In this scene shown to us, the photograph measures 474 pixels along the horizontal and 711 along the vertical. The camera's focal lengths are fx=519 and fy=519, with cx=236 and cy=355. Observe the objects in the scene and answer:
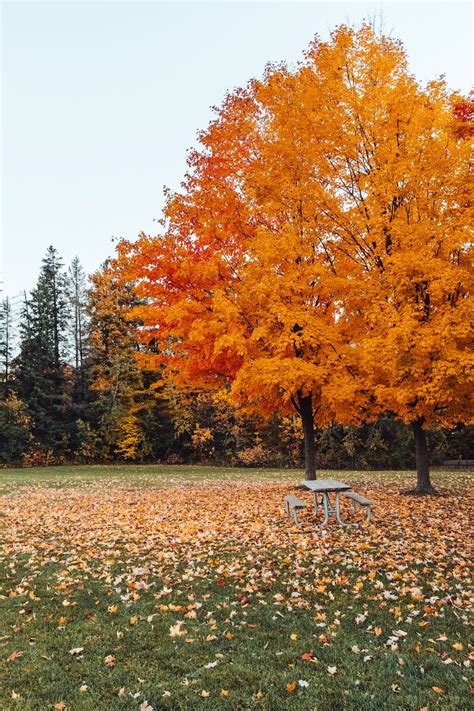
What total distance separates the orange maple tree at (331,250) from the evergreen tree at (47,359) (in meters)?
25.2

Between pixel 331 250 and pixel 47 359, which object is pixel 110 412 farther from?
pixel 331 250

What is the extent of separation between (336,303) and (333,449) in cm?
1752

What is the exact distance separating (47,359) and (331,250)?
103 ft

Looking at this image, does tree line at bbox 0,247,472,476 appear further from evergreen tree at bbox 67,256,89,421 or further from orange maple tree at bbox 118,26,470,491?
orange maple tree at bbox 118,26,470,491

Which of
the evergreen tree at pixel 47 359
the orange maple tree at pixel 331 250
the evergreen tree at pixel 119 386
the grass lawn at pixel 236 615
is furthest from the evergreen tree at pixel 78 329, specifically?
the grass lawn at pixel 236 615

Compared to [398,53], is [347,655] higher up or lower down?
lower down

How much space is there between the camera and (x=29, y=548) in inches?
328

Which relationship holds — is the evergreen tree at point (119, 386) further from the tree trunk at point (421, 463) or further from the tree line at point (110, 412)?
the tree trunk at point (421, 463)

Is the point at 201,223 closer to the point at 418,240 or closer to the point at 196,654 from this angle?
the point at 418,240

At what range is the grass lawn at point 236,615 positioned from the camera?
386 centimetres

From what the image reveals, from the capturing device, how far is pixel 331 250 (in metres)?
Result: 13.2

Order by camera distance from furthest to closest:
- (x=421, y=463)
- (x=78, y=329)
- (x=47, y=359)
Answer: (x=78, y=329) < (x=47, y=359) < (x=421, y=463)

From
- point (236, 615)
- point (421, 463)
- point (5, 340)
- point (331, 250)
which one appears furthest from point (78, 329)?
point (236, 615)

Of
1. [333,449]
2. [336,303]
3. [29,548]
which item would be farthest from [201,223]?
[333,449]
